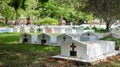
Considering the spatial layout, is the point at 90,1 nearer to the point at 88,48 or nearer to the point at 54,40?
the point at 88,48

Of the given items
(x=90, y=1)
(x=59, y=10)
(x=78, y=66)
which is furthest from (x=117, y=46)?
(x=59, y=10)

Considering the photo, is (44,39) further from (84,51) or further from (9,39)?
(84,51)

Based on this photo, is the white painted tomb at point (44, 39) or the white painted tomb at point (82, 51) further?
the white painted tomb at point (44, 39)

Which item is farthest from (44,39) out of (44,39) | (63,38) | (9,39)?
(9,39)

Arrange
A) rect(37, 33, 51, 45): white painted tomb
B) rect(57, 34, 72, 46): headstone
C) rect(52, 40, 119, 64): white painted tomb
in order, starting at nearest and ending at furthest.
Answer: rect(52, 40, 119, 64): white painted tomb
rect(57, 34, 72, 46): headstone
rect(37, 33, 51, 45): white painted tomb

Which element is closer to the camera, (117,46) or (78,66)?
(78,66)

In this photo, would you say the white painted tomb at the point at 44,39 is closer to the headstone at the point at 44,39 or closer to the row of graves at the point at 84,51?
the headstone at the point at 44,39

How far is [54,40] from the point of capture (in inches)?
677

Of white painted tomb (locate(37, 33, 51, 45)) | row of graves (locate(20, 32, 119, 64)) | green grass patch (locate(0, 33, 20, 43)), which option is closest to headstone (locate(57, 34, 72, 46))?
white painted tomb (locate(37, 33, 51, 45))

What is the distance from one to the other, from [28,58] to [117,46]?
550 cm

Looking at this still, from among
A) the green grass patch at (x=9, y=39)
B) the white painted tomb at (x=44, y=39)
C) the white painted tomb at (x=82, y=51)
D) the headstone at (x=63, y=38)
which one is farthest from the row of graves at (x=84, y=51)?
the green grass patch at (x=9, y=39)

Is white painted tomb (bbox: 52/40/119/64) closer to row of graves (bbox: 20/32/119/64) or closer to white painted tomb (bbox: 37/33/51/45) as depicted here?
row of graves (bbox: 20/32/119/64)

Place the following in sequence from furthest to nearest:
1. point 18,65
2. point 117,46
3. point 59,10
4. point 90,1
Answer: point 59,10, point 117,46, point 90,1, point 18,65

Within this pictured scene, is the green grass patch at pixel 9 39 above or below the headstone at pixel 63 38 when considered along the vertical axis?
below
